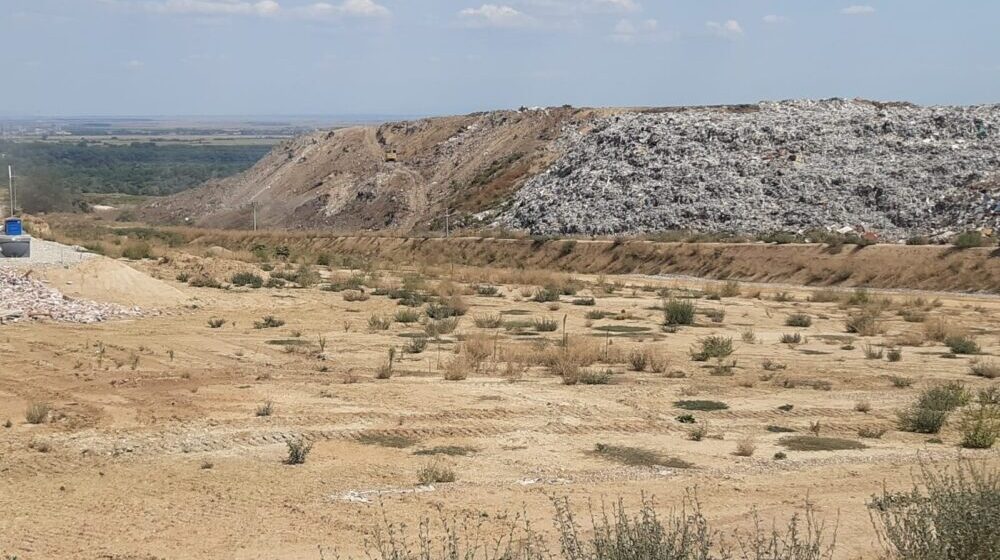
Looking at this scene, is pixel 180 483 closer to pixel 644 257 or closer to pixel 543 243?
pixel 644 257

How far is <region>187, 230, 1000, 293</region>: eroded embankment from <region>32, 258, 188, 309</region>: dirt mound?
21.3 metres

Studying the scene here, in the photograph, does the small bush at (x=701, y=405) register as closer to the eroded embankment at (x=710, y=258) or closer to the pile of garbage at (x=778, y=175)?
the eroded embankment at (x=710, y=258)

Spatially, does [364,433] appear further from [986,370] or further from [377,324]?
[986,370]

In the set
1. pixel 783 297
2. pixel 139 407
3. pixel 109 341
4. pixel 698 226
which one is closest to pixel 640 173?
pixel 698 226

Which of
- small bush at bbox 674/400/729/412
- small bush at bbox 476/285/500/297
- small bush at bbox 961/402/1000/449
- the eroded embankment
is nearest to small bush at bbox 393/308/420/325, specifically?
small bush at bbox 476/285/500/297

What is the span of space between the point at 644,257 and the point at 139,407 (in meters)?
33.5

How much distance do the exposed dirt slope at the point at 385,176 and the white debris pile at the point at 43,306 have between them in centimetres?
4004

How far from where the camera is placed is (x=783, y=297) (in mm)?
33625

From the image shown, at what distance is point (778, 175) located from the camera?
2179 inches

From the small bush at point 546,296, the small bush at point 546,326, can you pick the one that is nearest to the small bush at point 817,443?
the small bush at point 546,326

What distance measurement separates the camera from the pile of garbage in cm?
4919

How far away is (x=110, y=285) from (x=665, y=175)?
36993mm

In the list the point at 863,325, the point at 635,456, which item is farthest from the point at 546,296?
the point at 635,456

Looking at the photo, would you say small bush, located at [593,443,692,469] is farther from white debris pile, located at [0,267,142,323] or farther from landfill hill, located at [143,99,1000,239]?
landfill hill, located at [143,99,1000,239]
